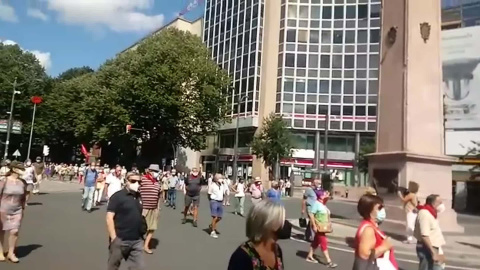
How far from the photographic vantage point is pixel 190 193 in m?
15.9

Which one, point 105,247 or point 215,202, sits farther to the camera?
point 215,202

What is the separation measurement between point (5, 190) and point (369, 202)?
21.9ft

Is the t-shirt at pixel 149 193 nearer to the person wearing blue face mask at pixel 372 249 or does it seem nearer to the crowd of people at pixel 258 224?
the crowd of people at pixel 258 224

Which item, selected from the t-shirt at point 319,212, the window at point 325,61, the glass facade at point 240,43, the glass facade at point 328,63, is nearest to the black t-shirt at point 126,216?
the t-shirt at point 319,212

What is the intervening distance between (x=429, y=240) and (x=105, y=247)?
274 inches

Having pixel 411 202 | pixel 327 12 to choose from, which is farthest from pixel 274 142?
pixel 411 202

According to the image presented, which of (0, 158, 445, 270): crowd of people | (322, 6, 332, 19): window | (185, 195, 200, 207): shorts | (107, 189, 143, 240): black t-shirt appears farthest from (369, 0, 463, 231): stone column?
(322, 6, 332, 19): window

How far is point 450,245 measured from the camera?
13359 mm

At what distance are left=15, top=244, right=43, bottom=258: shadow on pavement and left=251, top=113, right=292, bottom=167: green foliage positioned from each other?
134 ft

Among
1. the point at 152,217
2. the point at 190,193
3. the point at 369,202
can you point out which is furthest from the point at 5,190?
the point at 190,193

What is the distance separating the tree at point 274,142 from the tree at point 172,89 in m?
4.82

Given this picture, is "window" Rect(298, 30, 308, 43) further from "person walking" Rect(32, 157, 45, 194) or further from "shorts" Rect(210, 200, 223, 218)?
"shorts" Rect(210, 200, 223, 218)

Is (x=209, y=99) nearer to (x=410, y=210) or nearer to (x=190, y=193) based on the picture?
(x=190, y=193)

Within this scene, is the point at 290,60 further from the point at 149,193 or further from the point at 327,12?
the point at 149,193
